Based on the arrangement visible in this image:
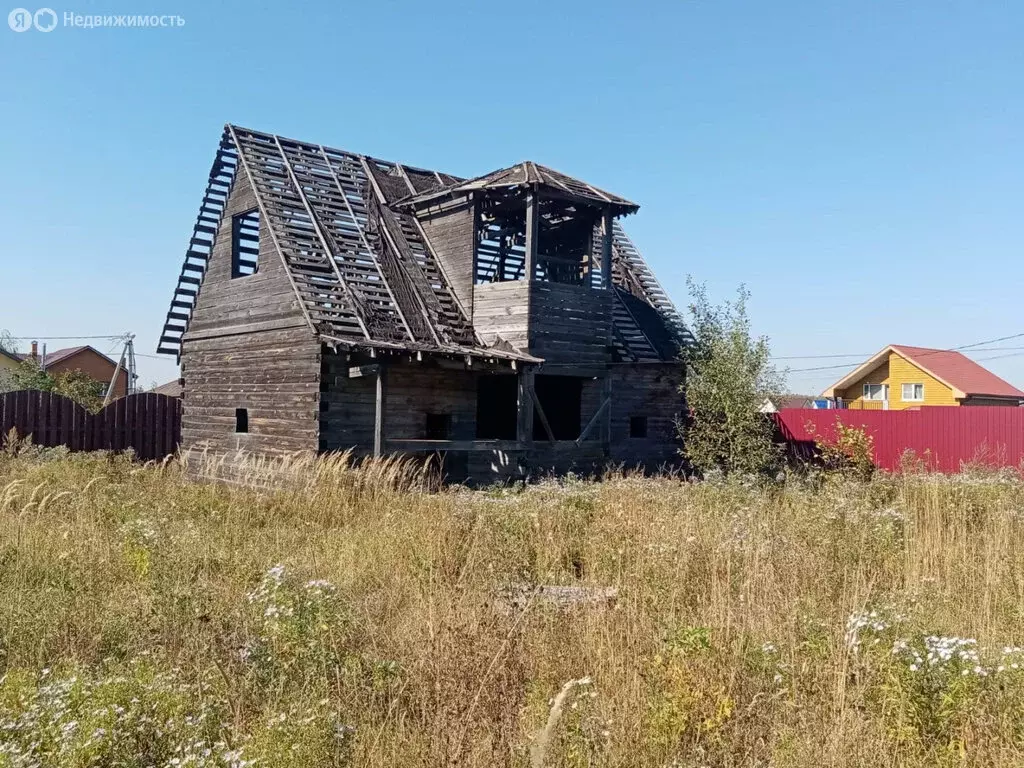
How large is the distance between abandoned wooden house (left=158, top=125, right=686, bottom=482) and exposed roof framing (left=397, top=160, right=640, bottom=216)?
54 mm

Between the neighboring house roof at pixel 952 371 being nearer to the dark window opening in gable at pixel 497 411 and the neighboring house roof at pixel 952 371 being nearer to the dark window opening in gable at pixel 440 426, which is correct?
the dark window opening in gable at pixel 497 411

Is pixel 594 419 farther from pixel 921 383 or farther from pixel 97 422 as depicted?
pixel 921 383

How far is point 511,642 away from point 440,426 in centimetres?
1188

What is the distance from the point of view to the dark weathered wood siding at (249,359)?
15008 millimetres

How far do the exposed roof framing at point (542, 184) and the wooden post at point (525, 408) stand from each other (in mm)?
4085

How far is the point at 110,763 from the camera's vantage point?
3.20m

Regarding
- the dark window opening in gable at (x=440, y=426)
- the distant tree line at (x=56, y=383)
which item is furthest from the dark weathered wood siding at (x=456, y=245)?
the distant tree line at (x=56, y=383)

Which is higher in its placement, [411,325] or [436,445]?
[411,325]

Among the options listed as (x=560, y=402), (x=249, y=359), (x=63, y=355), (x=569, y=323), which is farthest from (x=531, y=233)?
(x=63, y=355)

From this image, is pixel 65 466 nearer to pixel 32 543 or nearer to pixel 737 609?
pixel 32 543

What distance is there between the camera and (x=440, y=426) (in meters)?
16.2

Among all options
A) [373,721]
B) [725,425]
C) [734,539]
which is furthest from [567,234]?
[373,721]

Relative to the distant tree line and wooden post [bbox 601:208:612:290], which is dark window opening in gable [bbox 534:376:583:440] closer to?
wooden post [bbox 601:208:612:290]

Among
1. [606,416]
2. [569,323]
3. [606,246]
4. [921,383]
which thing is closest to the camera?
[569,323]
